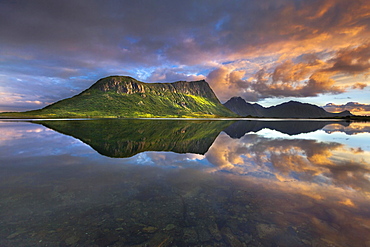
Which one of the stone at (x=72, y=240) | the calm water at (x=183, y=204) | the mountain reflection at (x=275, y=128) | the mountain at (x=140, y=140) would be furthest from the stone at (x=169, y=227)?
the mountain reflection at (x=275, y=128)

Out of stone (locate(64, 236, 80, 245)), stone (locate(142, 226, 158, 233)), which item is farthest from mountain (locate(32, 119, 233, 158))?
stone (locate(142, 226, 158, 233))

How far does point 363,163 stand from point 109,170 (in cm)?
2601

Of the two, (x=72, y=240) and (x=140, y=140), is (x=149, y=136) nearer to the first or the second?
(x=140, y=140)

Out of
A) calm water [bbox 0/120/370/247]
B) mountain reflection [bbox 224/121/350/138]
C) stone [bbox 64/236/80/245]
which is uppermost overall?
stone [bbox 64/236/80/245]

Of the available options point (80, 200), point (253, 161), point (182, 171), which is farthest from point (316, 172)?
point (80, 200)

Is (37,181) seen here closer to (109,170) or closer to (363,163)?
(109,170)

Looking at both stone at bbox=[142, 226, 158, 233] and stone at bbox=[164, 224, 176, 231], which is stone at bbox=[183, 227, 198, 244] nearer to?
stone at bbox=[164, 224, 176, 231]

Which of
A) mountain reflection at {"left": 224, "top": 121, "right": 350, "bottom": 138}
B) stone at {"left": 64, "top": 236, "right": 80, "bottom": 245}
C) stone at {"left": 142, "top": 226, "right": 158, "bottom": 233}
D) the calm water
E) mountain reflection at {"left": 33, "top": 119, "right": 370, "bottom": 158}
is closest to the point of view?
stone at {"left": 64, "top": 236, "right": 80, "bottom": 245}

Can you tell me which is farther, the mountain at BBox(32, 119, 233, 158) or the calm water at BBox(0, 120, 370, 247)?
the mountain at BBox(32, 119, 233, 158)

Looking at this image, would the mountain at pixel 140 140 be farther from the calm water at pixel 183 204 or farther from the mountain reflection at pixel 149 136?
the calm water at pixel 183 204

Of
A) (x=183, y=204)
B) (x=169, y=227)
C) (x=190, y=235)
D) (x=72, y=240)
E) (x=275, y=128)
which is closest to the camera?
(x=72, y=240)

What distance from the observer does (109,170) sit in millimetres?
14891

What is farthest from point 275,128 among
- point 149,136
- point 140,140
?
point 140,140

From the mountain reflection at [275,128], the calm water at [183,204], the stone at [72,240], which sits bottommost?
the mountain reflection at [275,128]
